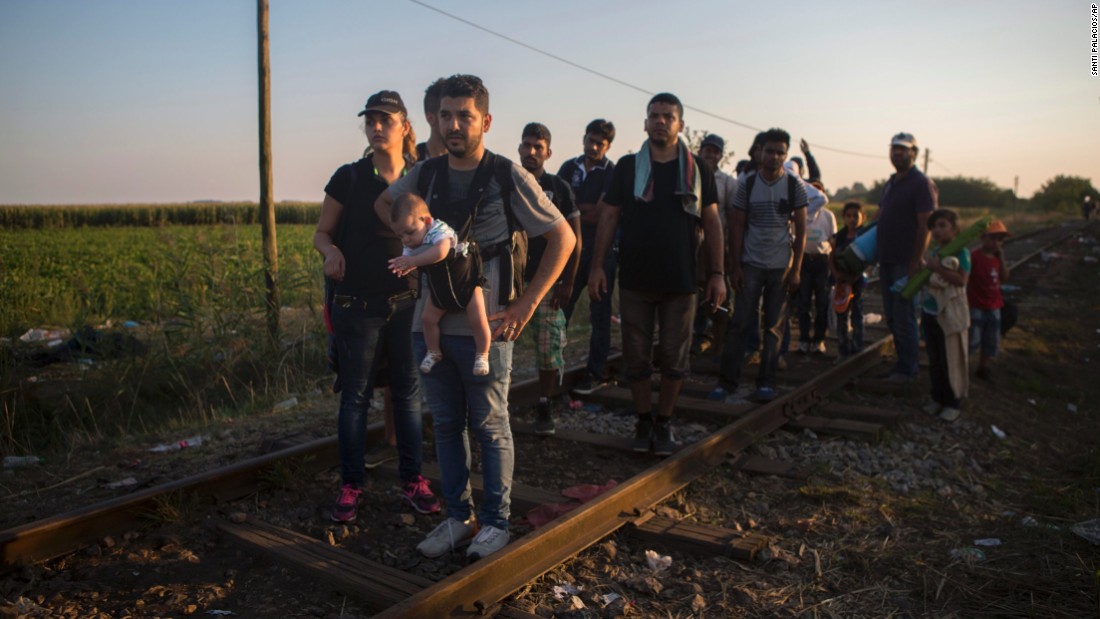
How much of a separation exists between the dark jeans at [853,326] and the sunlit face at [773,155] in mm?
2604

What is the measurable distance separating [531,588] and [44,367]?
23.8ft

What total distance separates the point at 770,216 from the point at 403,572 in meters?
4.44

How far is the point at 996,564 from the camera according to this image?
13.3 feet

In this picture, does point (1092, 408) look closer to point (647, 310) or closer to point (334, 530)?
point (647, 310)

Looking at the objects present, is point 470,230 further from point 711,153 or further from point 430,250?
point 711,153

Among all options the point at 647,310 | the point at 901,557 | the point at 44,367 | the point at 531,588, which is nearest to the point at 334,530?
the point at 531,588

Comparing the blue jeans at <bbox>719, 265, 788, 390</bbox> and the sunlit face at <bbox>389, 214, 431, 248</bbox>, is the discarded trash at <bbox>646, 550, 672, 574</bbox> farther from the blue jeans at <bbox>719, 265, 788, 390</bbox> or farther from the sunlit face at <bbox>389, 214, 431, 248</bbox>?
the blue jeans at <bbox>719, 265, 788, 390</bbox>

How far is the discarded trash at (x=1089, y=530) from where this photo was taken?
167 inches

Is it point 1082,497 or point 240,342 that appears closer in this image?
point 1082,497

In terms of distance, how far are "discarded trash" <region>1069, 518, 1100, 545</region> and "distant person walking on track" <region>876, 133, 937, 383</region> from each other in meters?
3.35

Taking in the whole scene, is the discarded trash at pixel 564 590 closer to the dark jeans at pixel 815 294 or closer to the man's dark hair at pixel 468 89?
the man's dark hair at pixel 468 89

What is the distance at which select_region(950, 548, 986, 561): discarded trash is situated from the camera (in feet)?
13.3

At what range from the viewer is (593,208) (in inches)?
280

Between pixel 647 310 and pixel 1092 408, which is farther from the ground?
pixel 647 310
